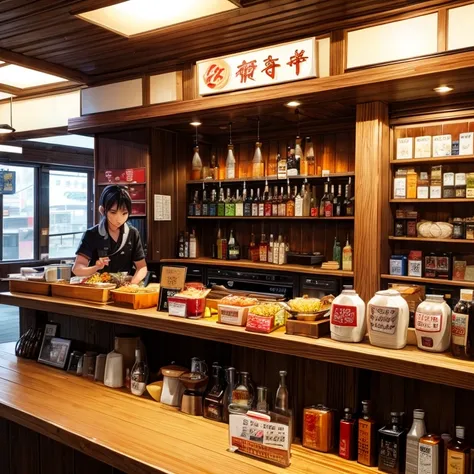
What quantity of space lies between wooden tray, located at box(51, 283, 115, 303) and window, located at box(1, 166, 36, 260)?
244 inches

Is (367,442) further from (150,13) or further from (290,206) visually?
(290,206)

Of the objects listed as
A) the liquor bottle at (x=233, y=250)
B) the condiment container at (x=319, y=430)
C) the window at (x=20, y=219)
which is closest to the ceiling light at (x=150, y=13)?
the condiment container at (x=319, y=430)

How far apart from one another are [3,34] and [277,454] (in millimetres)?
3293

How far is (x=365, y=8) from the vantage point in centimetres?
307

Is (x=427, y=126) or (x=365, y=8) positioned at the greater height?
(x=365, y=8)

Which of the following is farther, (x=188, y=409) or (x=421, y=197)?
(x=421, y=197)

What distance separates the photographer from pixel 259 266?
4.73 meters

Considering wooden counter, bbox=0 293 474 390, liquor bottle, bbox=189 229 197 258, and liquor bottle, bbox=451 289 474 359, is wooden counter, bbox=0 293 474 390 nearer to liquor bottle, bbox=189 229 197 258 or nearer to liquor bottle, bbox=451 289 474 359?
liquor bottle, bbox=451 289 474 359

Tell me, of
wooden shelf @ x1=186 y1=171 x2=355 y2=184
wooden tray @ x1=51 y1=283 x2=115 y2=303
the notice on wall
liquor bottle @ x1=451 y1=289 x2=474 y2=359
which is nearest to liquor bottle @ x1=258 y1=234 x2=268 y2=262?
wooden shelf @ x1=186 y1=171 x2=355 y2=184

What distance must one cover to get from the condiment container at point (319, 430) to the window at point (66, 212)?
815 cm

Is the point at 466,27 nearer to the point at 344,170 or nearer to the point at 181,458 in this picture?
the point at 344,170

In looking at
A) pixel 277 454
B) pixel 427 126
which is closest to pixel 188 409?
pixel 277 454

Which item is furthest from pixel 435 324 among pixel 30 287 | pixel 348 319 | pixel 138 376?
pixel 30 287

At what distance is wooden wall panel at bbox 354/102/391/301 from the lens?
370 cm
